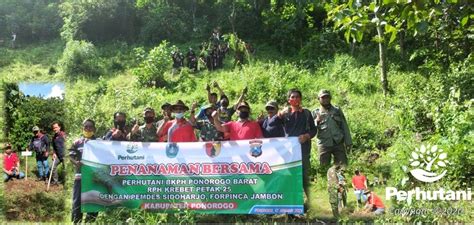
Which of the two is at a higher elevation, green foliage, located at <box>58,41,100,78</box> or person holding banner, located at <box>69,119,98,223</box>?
green foliage, located at <box>58,41,100,78</box>

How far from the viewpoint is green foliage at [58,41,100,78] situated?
19609mm

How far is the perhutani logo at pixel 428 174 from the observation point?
638 centimetres

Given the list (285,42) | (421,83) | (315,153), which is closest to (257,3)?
(285,42)

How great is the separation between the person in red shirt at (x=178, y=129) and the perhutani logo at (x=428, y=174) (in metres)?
2.72

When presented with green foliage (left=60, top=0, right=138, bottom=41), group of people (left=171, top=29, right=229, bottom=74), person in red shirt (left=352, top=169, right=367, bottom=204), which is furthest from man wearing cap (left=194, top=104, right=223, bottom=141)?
green foliage (left=60, top=0, right=138, bottom=41)

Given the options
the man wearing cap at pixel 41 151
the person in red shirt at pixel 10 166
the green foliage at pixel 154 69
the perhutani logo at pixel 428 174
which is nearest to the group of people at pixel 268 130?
the perhutani logo at pixel 428 174

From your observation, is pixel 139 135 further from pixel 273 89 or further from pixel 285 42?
pixel 285 42

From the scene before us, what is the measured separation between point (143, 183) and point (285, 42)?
46.9ft

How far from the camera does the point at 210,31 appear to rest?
71.6 ft

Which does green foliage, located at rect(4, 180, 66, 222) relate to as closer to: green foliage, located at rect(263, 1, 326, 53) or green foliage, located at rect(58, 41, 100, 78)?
green foliage, located at rect(58, 41, 100, 78)

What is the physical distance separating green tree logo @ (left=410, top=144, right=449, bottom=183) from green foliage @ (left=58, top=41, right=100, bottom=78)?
49.8 feet

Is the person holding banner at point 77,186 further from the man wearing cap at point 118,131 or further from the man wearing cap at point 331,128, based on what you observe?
the man wearing cap at point 331,128

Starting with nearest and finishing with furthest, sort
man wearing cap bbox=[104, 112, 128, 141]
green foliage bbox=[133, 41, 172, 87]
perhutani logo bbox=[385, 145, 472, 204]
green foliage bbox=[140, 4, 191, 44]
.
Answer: perhutani logo bbox=[385, 145, 472, 204] → man wearing cap bbox=[104, 112, 128, 141] → green foliage bbox=[133, 41, 172, 87] → green foliage bbox=[140, 4, 191, 44]

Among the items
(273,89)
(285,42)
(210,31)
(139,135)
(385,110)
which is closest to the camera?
(139,135)
